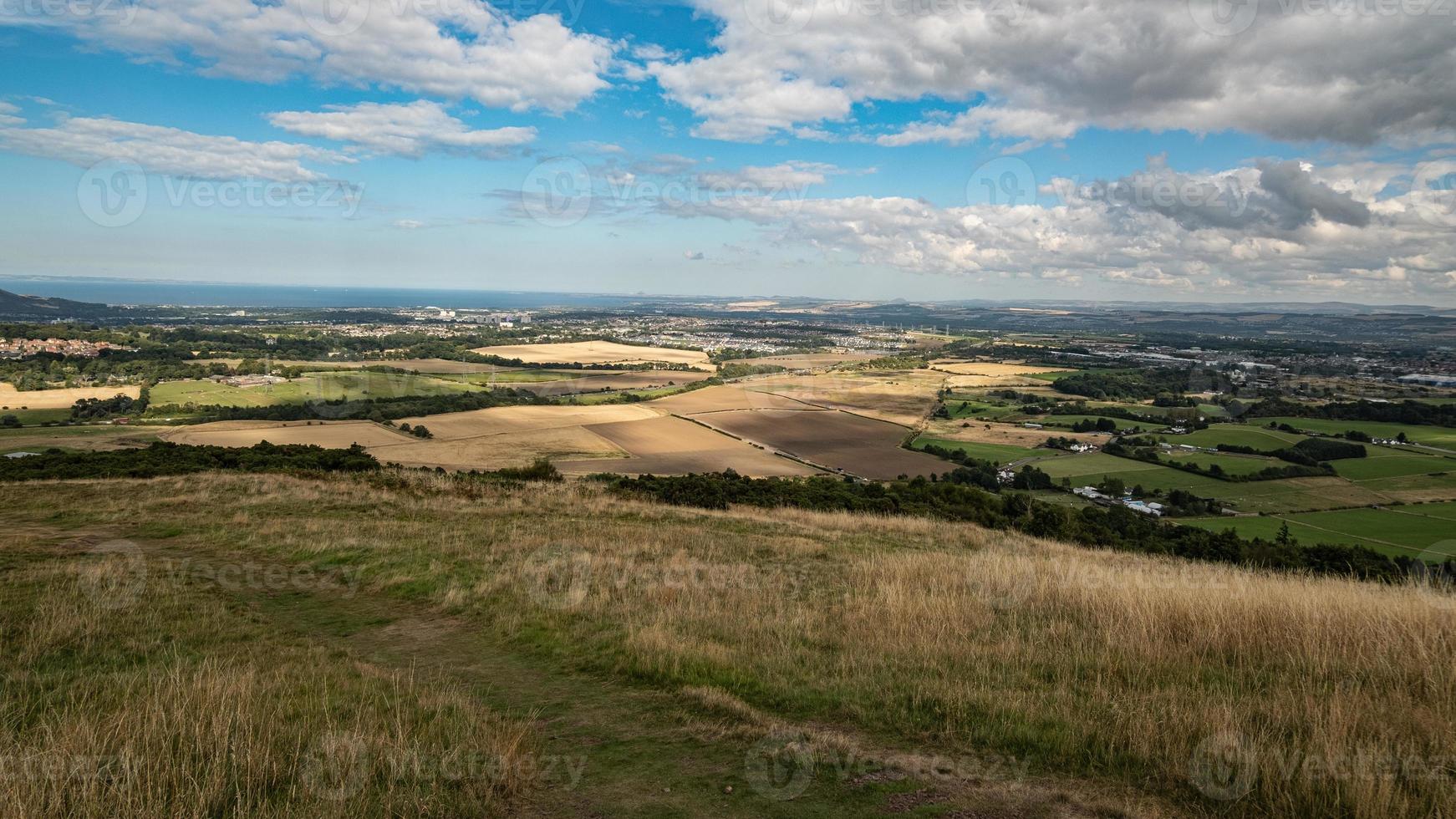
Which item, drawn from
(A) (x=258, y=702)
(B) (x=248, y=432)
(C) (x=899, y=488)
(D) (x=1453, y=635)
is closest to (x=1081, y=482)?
(C) (x=899, y=488)

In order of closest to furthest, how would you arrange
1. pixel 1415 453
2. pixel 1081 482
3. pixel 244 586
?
pixel 244 586 → pixel 1081 482 → pixel 1415 453

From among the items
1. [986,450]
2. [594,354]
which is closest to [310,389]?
[594,354]

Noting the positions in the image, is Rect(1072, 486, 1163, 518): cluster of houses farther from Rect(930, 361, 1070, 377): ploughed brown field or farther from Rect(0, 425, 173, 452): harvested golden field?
Rect(930, 361, 1070, 377): ploughed brown field

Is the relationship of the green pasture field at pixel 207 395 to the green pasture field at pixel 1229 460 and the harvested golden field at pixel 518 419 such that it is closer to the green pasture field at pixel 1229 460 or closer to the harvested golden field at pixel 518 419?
the harvested golden field at pixel 518 419

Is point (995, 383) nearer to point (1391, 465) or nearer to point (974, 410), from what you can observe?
point (974, 410)

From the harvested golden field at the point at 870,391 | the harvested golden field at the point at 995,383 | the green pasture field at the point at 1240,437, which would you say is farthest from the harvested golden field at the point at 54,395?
the green pasture field at the point at 1240,437

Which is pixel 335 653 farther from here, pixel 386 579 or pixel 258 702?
pixel 386 579
